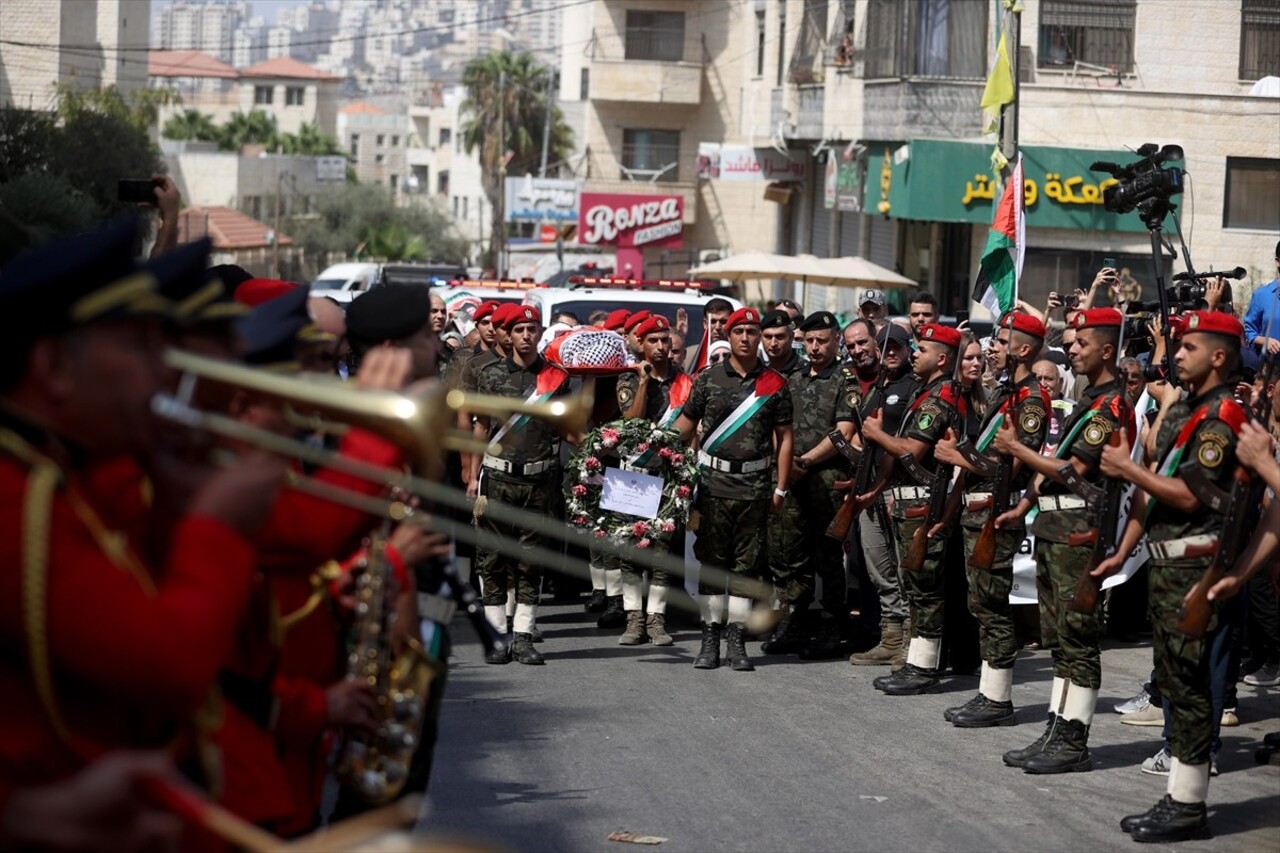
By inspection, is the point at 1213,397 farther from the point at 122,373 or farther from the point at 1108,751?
the point at 122,373

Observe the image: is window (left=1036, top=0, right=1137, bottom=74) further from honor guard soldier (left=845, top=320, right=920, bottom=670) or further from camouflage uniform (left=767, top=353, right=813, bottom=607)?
camouflage uniform (left=767, top=353, right=813, bottom=607)

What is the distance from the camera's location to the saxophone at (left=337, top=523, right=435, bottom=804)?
432 centimetres

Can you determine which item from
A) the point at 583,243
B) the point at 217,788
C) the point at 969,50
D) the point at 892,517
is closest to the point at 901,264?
the point at 969,50

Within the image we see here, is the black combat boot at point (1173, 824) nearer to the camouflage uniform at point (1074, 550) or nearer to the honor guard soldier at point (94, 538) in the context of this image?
the camouflage uniform at point (1074, 550)

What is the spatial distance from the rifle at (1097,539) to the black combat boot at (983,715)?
1.42 m

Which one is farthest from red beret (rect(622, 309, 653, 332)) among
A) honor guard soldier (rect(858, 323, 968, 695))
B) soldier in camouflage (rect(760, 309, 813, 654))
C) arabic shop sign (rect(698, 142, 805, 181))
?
arabic shop sign (rect(698, 142, 805, 181))

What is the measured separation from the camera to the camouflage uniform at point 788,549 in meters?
11.8

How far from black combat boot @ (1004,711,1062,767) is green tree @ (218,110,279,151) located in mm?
97723

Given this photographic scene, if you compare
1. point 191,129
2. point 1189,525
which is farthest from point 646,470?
point 191,129

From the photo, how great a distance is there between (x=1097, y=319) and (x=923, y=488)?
2.22 meters

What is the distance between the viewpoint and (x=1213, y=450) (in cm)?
731

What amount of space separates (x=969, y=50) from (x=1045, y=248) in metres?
3.75

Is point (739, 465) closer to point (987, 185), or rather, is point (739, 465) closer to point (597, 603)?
point (597, 603)

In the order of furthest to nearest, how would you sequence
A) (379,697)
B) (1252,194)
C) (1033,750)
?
(1252,194) → (1033,750) → (379,697)
